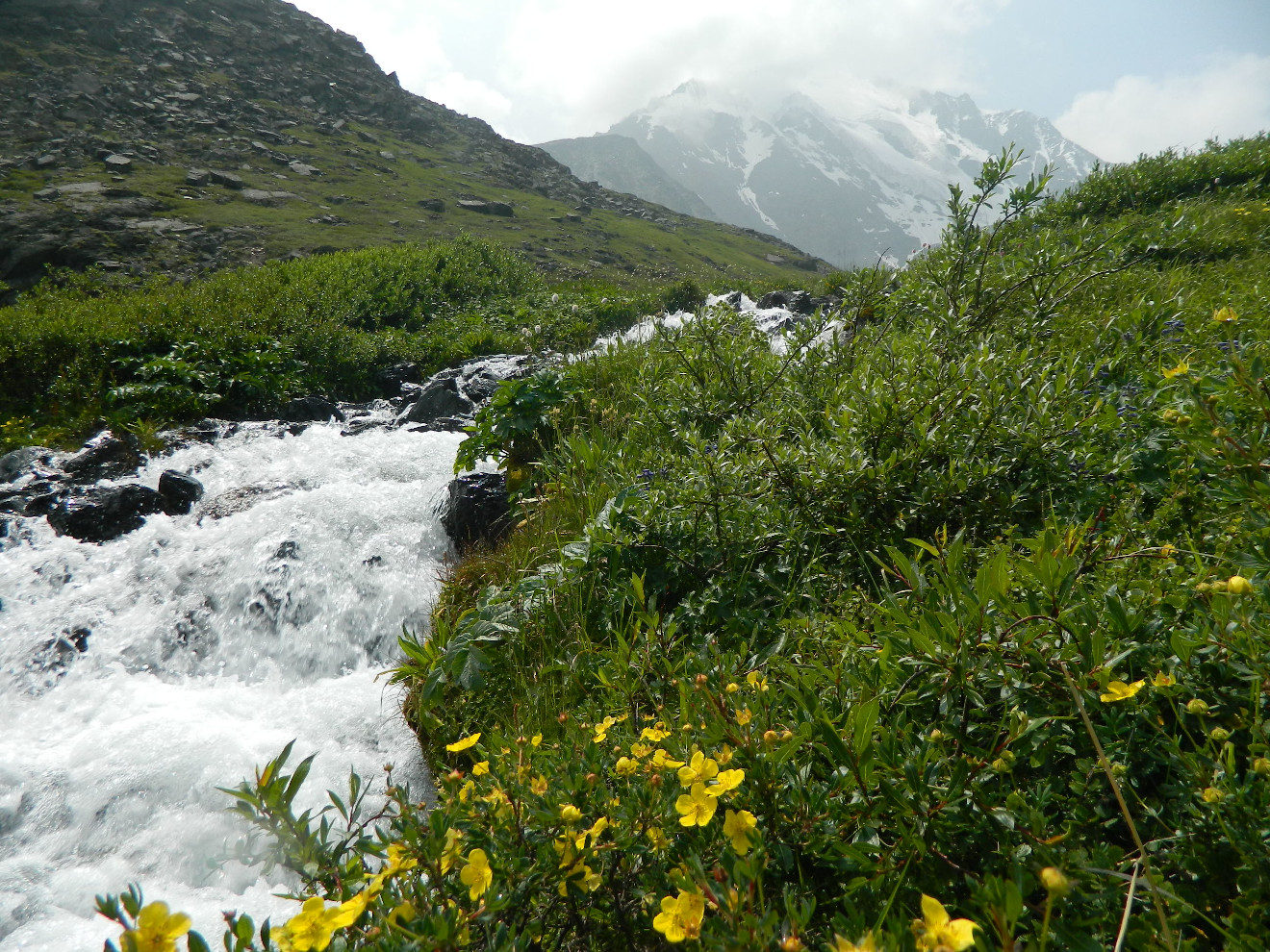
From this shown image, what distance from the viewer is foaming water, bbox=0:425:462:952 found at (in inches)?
112

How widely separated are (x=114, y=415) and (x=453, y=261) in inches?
333

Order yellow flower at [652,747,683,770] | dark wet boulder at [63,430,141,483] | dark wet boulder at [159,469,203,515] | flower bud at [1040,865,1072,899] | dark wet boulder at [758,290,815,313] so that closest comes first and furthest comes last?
1. flower bud at [1040,865,1072,899]
2. yellow flower at [652,747,683,770]
3. dark wet boulder at [159,469,203,515]
4. dark wet boulder at [63,430,141,483]
5. dark wet boulder at [758,290,815,313]

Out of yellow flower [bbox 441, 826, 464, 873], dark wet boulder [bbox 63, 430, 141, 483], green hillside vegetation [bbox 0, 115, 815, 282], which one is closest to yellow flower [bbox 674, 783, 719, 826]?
yellow flower [bbox 441, 826, 464, 873]

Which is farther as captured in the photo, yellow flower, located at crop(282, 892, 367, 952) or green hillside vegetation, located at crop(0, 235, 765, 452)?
green hillside vegetation, located at crop(0, 235, 765, 452)

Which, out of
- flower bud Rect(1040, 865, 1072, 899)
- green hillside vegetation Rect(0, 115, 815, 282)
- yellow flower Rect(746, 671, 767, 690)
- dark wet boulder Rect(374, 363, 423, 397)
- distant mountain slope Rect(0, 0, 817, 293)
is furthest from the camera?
green hillside vegetation Rect(0, 115, 815, 282)

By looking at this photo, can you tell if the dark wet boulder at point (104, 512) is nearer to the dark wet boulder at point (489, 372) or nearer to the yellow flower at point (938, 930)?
the dark wet boulder at point (489, 372)

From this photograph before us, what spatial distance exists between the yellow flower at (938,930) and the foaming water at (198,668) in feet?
8.80

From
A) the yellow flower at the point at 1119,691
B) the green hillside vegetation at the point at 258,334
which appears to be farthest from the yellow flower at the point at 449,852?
the green hillside vegetation at the point at 258,334

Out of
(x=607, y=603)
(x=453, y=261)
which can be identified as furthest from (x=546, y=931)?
(x=453, y=261)

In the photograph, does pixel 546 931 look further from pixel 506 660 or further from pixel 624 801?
pixel 506 660

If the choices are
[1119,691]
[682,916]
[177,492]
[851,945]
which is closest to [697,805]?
[682,916]

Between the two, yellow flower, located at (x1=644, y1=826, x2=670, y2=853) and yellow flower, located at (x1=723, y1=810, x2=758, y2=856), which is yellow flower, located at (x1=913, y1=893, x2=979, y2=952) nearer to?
yellow flower, located at (x1=723, y1=810, x2=758, y2=856)

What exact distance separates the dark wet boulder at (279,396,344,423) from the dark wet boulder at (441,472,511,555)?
3940mm

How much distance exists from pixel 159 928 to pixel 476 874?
1.49 feet
